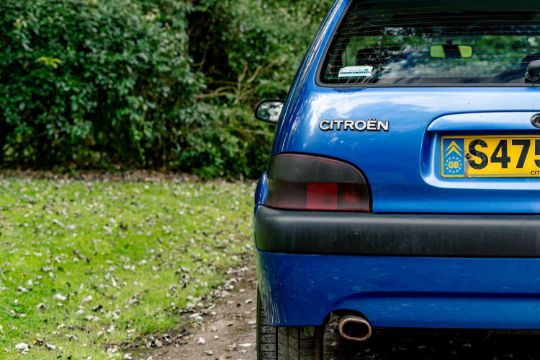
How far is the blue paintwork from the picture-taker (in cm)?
300

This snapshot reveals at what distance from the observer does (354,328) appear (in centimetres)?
Answer: 317

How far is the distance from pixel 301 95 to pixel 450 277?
0.94 meters

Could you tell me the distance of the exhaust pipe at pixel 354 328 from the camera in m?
3.10

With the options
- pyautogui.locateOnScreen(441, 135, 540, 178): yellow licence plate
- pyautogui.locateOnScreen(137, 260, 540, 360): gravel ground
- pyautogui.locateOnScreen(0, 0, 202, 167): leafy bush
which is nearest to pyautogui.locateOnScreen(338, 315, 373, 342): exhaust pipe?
pyautogui.locateOnScreen(441, 135, 540, 178): yellow licence plate

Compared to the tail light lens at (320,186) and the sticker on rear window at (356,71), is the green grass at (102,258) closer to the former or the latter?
the tail light lens at (320,186)

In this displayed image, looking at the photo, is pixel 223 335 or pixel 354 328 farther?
pixel 223 335

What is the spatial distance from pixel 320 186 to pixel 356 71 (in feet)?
1.72

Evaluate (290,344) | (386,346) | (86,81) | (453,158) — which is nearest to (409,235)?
(453,158)

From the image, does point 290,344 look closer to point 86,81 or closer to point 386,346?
point 386,346

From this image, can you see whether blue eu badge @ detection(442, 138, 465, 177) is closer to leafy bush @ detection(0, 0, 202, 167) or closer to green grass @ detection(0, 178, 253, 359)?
green grass @ detection(0, 178, 253, 359)

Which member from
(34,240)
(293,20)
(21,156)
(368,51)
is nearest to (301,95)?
(368,51)

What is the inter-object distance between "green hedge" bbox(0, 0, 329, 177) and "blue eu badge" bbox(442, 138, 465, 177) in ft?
29.8

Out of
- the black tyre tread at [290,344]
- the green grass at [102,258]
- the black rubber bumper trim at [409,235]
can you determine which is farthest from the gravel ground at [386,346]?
the black rubber bumper trim at [409,235]

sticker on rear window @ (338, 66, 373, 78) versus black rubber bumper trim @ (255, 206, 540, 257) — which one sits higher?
sticker on rear window @ (338, 66, 373, 78)
